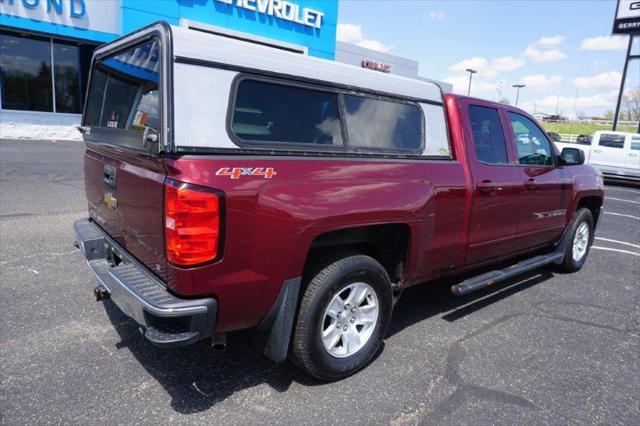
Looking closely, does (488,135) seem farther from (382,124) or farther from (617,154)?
(617,154)

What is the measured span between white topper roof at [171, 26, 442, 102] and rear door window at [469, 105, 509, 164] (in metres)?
0.71

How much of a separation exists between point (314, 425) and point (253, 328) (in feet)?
2.15

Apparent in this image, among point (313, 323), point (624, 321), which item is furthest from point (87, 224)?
point (624, 321)

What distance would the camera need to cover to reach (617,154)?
1612 cm

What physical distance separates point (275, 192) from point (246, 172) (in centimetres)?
20

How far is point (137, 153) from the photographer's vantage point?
2.53m

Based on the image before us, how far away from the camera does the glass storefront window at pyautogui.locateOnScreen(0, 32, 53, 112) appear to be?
14.6m

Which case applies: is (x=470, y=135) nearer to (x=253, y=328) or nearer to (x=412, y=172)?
(x=412, y=172)

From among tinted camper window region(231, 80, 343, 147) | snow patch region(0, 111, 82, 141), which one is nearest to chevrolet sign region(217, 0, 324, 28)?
snow patch region(0, 111, 82, 141)

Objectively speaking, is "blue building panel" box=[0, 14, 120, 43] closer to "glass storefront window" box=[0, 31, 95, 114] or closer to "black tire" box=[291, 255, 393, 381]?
"glass storefront window" box=[0, 31, 95, 114]

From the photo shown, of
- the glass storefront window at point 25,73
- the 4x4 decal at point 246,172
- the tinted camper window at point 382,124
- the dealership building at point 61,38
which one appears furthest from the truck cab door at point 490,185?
the glass storefront window at point 25,73

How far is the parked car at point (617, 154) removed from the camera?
1581cm

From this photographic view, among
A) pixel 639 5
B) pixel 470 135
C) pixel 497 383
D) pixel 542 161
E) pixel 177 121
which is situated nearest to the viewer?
pixel 177 121

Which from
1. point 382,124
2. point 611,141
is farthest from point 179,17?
point 611,141
